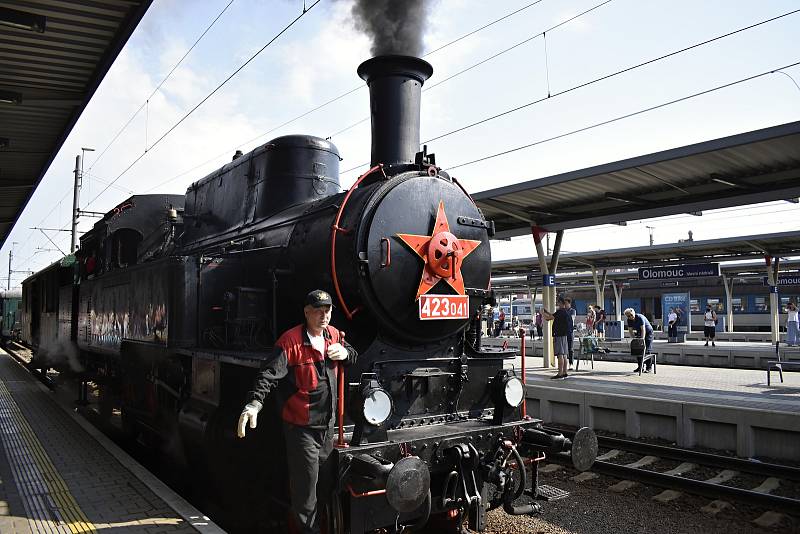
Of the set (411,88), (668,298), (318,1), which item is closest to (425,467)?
(411,88)

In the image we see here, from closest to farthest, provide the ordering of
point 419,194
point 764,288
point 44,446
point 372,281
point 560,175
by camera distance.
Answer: point 372,281 < point 419,194 < point 44,446 < point 560,175 < point 764,288

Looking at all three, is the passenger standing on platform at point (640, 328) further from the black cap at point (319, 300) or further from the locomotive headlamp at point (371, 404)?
the black cap at point (319, 300)

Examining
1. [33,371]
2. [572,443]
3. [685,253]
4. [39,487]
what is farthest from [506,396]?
[685,253]

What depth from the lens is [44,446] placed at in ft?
21.7

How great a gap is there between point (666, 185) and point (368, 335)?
7.86 m

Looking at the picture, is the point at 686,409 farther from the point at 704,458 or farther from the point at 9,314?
the point at 9,314

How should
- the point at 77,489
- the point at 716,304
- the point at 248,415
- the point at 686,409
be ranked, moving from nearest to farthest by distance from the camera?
the point at 248,415 → the point at 77,489 → the point at 686,409 → the point at 716,304

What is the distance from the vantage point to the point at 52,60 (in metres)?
6.77

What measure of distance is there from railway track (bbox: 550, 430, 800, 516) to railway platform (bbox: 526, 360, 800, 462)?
0.57m

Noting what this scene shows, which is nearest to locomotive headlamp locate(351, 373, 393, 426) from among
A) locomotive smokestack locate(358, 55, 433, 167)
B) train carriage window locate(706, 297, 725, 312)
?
locomotive smokestack locate(358, 55, 433, 167)

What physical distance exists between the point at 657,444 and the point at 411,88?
6183mm

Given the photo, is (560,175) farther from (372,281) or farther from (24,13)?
(24,13)

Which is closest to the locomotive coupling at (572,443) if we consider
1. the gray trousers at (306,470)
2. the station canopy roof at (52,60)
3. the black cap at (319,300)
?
the gray trousers at (306,470)

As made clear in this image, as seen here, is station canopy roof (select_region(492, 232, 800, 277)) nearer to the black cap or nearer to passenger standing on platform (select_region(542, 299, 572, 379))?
passenger standing on platform (select_region(542, 299, 572, 379))
